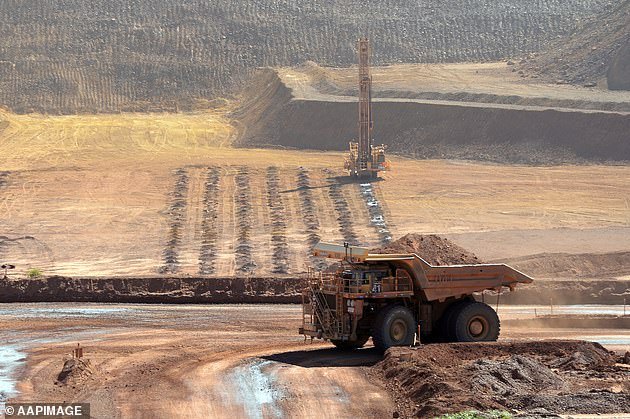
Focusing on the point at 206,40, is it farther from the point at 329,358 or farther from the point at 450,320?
the point at 329,358

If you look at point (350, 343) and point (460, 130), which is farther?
point (460, 130)

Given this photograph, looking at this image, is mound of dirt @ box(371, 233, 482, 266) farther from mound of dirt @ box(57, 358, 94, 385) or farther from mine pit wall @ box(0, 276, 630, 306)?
mound of dirt @ box(57, 358, 94, 385)

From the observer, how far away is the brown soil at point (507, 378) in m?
18.0

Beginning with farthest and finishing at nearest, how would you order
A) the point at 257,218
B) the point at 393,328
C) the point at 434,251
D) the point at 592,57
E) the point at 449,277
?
the point at 592,57 < the point at 257,218 < the point at 434,251 < the point at 449,277 < the point at 393,328

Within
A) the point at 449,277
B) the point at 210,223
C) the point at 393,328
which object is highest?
the point at 210,223

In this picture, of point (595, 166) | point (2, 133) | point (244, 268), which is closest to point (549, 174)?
point (595, 166)

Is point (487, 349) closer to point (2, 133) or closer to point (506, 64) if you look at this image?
point (2, 133)

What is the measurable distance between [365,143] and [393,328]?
109 feet

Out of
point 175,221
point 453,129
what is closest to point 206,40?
point 453,129

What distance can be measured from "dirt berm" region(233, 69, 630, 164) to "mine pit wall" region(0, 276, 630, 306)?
85.6 ft

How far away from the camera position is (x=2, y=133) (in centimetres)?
6606

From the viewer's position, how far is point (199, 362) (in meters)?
23.0

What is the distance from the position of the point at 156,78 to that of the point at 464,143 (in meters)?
26.5

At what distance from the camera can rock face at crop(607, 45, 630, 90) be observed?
7225cm
